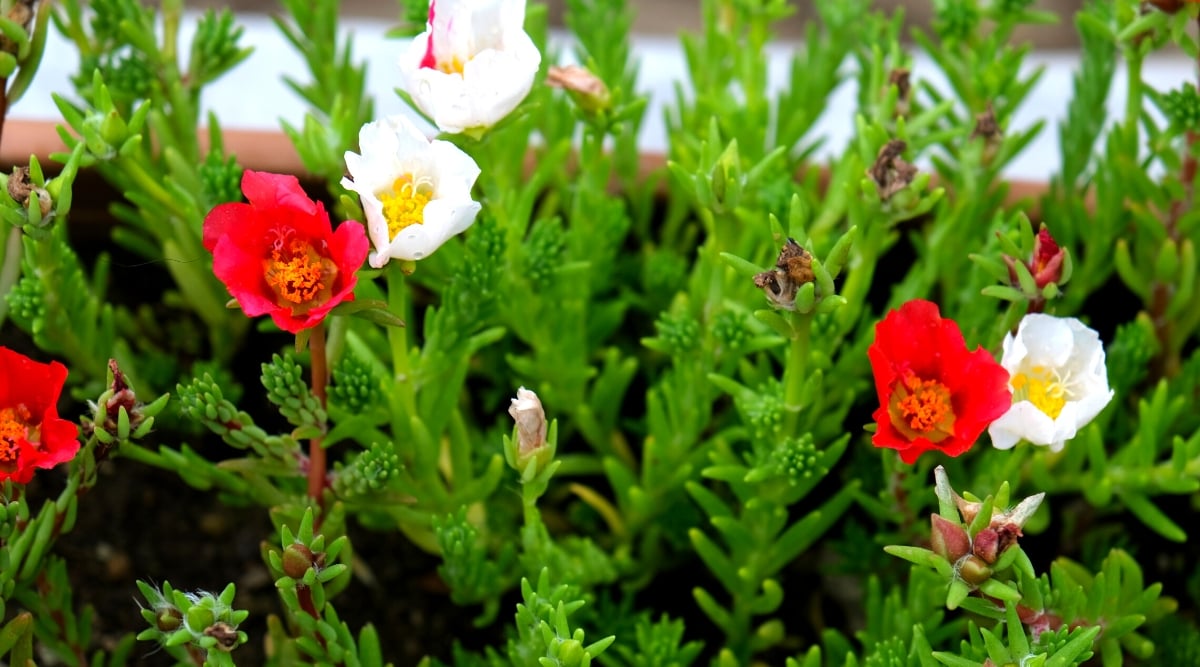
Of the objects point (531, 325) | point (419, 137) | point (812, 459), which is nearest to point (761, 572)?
point (812, 459)

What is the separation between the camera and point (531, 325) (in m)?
1.10

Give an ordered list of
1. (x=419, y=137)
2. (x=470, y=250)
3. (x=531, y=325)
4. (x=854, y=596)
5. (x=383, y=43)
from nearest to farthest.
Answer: (x=419, y=137), (x=470, y=250), (x=531, y=325), (x=854, y=596), (x=383, y=43)

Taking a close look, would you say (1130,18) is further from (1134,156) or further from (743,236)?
(743,236)

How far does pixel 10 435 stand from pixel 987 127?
2.62 feet

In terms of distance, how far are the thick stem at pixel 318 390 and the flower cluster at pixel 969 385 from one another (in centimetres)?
36

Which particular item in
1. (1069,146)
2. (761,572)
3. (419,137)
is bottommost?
(761,572)

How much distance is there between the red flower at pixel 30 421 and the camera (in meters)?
0.81

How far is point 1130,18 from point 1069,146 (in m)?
0.29

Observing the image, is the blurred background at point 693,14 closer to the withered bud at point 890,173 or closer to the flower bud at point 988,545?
the withered bud at point 890,173

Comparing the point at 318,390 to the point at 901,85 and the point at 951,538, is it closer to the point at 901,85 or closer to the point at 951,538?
the point at 951,538

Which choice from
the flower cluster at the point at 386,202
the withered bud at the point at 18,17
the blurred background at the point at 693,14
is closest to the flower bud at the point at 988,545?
the flower cluster at the point at 386,202

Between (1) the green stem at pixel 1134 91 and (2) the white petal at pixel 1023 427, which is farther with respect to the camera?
(1) the green stem at pixel 1134 91

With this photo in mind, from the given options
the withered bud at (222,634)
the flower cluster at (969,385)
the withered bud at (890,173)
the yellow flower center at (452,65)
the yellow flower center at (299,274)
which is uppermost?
the yellow flower center at (452,65)

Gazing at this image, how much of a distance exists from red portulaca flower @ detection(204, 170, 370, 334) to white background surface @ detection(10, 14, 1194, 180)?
76 centimetres
